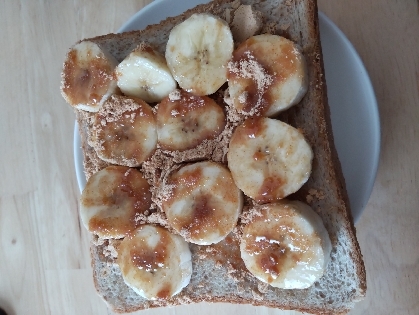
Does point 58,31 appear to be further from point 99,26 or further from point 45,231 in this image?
point 45,231

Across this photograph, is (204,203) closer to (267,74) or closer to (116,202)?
(116,202)

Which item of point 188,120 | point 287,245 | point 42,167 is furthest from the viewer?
point 42,167

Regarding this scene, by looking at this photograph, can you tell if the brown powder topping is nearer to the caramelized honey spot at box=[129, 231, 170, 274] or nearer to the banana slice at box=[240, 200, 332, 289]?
the banana slice at box=[240, 200, 332, 289]

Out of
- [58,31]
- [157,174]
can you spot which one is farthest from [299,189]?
[58,31]

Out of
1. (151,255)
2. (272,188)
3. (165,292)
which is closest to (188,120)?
(272,188)

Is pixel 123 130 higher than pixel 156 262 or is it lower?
higher
